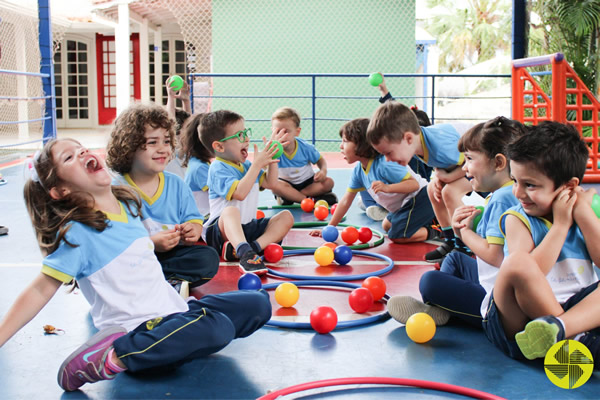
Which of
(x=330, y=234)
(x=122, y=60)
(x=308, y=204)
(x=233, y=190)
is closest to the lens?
(x=233, y=190)

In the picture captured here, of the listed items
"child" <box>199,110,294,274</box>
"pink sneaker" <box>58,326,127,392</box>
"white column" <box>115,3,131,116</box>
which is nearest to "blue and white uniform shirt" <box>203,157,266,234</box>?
"child" <box>199,110,294,274</box>

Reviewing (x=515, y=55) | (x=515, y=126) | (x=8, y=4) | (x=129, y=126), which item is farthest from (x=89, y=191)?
(x=8, y=4)

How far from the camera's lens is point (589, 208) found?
1979mm

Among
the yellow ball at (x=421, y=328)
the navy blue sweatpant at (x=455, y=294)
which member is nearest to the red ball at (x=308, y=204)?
the navy blue sweatpant at (x=455, y=294)

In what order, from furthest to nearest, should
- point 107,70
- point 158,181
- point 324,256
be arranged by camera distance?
point 107,70 → point 324,256 → point 158,181

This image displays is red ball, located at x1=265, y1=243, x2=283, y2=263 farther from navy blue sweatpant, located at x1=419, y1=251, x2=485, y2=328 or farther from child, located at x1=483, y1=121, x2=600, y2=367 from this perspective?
child, located at x1=483, y1=121, x2=600, y2=367

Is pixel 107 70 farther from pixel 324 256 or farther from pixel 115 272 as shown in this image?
pixel 115 272

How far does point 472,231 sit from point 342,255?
45.9 inches

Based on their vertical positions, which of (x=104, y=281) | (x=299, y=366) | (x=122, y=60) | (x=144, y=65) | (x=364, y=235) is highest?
(x=144, y=65)

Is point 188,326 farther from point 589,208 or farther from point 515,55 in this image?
point 515,55

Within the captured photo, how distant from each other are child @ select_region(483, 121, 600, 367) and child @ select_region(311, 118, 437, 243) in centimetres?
189

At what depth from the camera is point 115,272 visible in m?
2.01

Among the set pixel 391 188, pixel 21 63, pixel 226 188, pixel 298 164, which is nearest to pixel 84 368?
pixel 226 188

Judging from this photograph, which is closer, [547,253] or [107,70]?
[547,253]
